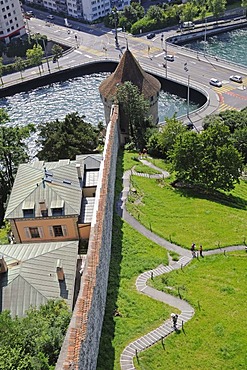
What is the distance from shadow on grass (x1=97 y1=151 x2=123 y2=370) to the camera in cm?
3212

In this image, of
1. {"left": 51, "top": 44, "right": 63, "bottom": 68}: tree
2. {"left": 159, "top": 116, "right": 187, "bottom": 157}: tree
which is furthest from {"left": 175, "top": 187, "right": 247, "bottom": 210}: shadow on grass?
{"left": 51, "top": 44, "right": 63, "bottom": 68}: tree

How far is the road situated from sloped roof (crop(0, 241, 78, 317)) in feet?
181

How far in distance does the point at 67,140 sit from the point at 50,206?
20314mm

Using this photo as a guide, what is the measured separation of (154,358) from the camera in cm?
3256

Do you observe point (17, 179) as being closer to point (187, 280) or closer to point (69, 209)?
point (69, 209)

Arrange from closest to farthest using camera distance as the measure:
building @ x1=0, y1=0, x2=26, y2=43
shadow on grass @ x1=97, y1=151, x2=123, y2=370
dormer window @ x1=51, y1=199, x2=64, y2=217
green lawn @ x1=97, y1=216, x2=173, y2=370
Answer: shadow on grass @ x1=97, y1=151, x2=123, y2=370 < green lawn @ x1=97, y1=216, x2=173, y2=370 < dormer window @ x1=51, y1=199, x2=64, y2=217 < building @ x1=0, y1=0, x2=26, y2=43

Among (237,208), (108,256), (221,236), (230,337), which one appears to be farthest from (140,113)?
(230,337)

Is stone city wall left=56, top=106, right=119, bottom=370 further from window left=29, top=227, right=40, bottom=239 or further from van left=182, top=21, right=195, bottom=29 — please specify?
van left=182, top=21, right=195, bottom=29

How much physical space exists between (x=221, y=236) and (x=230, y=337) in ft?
Answer: 49.0

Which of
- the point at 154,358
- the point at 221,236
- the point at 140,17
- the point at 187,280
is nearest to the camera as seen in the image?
the point at 154,358

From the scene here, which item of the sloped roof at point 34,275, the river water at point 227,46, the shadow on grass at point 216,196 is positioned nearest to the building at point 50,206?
the sloped roof at point 34,275

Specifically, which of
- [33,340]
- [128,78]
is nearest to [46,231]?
[33,340]

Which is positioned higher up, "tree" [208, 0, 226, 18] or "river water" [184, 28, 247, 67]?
"tree" [208, 0, 226, 18]

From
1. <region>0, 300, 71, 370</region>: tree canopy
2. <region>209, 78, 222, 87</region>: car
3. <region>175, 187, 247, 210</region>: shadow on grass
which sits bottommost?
<region>209, 78, 222, 87</region>: car
